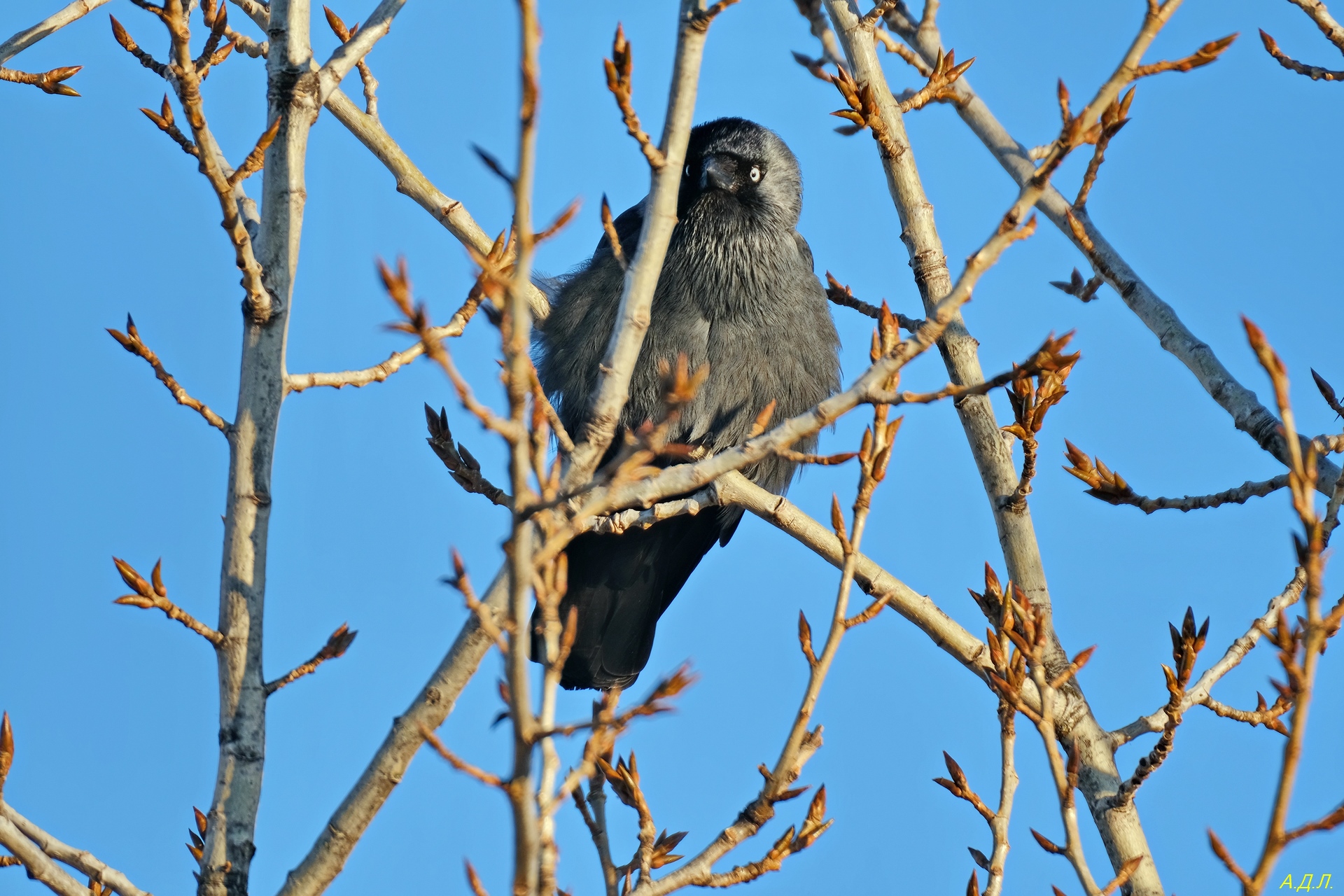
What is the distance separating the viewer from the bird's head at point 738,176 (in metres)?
4.89

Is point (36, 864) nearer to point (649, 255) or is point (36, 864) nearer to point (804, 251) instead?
point (649, 255)

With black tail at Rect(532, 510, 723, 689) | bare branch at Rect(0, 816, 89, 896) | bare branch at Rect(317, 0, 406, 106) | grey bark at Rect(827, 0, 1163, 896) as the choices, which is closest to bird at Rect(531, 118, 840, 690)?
black tail at Rect(532, 510, 723, 689)

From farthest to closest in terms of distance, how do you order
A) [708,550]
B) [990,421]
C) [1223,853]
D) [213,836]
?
[708,550] → [990,421] → [213,836] → [1223,853]

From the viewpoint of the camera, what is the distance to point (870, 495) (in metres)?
2.22

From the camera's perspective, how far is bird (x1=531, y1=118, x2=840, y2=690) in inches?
177

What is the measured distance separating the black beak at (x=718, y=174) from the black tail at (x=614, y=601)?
1.37 metres

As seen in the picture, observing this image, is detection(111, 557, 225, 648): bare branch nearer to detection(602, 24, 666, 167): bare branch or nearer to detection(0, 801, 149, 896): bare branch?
detection(0, 801, 149, 896): bare branch

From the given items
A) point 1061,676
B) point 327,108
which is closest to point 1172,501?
point 1061,676

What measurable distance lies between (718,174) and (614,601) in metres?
1.78

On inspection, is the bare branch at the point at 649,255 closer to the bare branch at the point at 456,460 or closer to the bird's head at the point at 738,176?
the bare branch at the point at 456,460

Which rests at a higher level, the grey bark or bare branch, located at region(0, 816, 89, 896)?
the grey bark

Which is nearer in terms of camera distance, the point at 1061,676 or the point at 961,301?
the point at 961,301

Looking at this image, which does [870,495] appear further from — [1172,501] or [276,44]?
[276,44]

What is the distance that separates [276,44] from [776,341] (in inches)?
88.7
